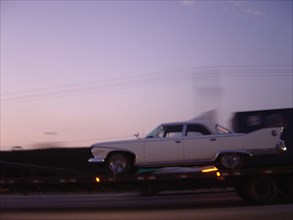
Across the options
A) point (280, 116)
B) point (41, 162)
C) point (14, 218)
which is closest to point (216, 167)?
point (280, 116)

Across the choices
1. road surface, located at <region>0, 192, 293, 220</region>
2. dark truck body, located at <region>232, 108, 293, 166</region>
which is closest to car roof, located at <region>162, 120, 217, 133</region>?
road surface, located at <region>0, 192, 293, 220</region>

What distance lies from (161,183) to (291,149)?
14.5 ft

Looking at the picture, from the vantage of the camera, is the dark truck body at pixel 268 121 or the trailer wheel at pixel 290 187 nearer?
the trailer wheel at pixel 290 187

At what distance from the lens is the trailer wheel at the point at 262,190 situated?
1274 cm

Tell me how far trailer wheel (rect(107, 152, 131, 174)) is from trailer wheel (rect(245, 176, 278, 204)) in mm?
3381

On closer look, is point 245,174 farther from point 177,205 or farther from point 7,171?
point 7,171

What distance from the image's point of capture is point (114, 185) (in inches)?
531

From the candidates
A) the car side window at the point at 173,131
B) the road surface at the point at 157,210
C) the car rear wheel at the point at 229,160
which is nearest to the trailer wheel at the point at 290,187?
the road surface at the point at 157,210

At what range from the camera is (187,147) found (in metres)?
12.6

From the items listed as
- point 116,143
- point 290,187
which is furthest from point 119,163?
point 290,187

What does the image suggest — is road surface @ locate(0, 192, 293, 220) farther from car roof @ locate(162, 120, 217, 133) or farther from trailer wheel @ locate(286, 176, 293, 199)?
car roof @ locate(162, 120, 217, 133)

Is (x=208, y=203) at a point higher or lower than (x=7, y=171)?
lower

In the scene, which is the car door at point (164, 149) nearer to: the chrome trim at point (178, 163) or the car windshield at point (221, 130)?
the chrome trim at point (178, 163)

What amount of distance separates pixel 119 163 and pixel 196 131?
7.60 feet
